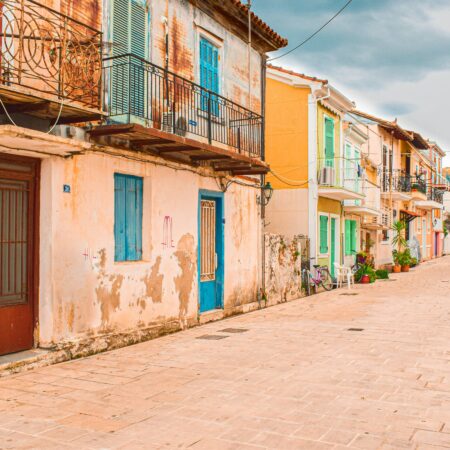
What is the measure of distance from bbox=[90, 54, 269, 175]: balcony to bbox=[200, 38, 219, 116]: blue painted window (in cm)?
5

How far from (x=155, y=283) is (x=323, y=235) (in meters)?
11.4

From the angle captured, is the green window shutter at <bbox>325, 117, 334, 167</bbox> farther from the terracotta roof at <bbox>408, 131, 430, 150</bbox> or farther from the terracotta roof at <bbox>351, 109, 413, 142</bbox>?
the terracotta roof at <bbox>408, 131, 430, 150</bbox>

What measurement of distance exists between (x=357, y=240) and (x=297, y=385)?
19.7m

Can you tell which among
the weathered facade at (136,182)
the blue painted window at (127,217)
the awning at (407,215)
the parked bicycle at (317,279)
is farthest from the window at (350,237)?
the blue painted window at (127,217)

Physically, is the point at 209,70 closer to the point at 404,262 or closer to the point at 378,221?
the point at 378,221

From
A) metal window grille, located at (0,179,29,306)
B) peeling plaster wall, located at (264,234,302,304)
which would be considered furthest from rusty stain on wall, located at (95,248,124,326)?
peeling plaster wall, located at (264,234,302,304)

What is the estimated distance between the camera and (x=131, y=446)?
15.3ft

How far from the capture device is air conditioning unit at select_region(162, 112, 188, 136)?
10.5 meters

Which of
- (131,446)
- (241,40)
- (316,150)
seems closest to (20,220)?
(131,446)

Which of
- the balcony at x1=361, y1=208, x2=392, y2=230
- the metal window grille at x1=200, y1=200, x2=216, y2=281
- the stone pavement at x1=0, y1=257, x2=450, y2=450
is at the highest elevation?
the balcony at x1=361, y1=208, x2=392, y2=230

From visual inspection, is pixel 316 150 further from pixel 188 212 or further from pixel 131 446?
pixel 131 446

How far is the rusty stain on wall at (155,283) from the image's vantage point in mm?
10008

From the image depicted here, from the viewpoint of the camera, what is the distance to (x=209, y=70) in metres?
12.3

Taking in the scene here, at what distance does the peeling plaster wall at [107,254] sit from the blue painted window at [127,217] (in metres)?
0.14
